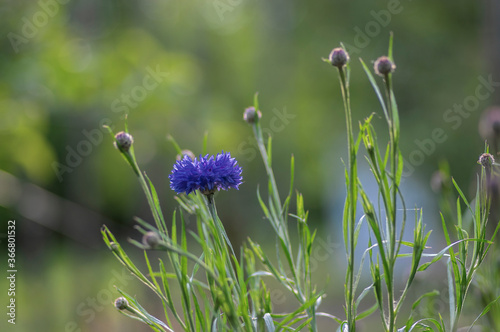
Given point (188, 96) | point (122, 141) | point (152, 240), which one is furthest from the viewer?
point (188, 96)

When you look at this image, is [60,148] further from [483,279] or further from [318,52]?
[483,279]

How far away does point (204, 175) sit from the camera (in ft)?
1.40

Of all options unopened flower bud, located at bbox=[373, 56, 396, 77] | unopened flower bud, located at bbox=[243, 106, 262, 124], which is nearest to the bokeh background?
unopened flower bud, located at bbox=[243, 106, 262, 124]

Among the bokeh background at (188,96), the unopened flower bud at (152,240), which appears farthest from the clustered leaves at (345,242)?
the bokeh background at (188,96)

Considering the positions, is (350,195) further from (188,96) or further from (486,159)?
(188,96)

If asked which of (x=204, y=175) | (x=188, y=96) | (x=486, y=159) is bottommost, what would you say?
(x=486, y=159)

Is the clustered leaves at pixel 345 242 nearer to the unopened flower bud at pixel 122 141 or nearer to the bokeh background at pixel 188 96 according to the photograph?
the unopened flower bud at pixel 122 141

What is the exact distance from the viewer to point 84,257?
6.48 metres

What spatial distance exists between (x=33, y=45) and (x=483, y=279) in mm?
1665

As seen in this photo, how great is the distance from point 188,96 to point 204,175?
1879mm

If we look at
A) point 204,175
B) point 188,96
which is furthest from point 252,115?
point 188,96

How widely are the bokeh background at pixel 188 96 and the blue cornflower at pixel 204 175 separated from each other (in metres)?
1.39

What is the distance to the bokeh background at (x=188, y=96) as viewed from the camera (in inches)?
73.5

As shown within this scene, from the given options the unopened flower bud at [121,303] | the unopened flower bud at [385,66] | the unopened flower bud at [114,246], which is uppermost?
the unopened flower bud at [114,246]
